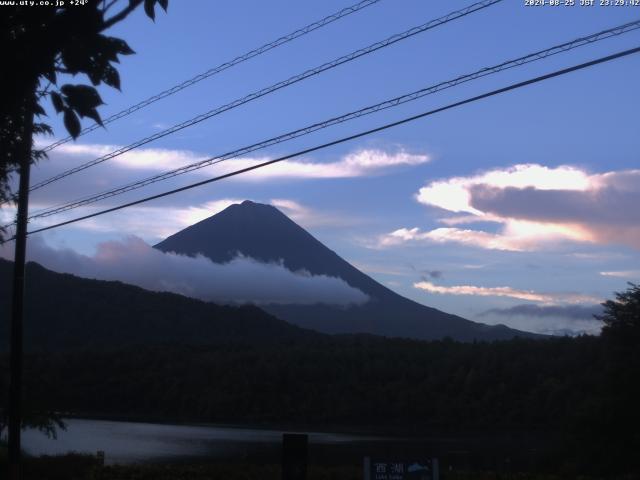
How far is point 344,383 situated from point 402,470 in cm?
8642

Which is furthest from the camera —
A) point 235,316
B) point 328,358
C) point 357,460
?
point 235,316

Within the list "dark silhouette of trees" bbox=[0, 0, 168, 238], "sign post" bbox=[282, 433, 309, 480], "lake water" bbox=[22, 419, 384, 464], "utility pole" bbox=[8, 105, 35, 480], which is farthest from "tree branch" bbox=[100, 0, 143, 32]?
"lake water" bbox=[22, 419, 384, 464]

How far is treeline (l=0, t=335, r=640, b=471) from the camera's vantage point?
7931cm

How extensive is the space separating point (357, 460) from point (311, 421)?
52.5 meters

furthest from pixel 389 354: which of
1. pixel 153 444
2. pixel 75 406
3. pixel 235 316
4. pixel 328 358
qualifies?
pixel 153 444

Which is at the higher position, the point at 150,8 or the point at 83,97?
the point at 150,8

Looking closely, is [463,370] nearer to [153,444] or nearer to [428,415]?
[428,415]

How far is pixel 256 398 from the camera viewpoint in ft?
313

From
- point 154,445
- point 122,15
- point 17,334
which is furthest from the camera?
point 154,445

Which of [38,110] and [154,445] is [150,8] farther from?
[154,445]

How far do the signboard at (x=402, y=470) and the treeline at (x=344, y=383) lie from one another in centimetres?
5884

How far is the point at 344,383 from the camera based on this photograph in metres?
96.6

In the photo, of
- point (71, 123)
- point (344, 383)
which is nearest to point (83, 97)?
point (71, 123)

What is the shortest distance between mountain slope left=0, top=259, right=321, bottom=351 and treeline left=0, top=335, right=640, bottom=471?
12631 mm
